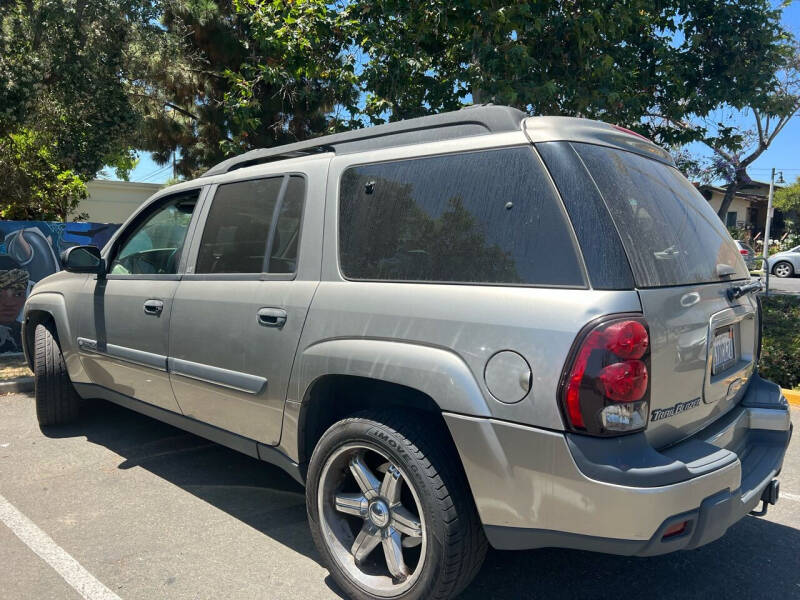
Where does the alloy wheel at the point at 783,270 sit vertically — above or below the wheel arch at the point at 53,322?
below

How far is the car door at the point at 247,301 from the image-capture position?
9.73 feet

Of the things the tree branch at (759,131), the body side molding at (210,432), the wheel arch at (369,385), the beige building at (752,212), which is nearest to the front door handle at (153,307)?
the body side molding at (210,432)

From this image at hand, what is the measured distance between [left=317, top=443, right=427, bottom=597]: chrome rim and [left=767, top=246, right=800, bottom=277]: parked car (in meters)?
26.6

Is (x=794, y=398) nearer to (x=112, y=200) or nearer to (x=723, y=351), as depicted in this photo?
(x=723, y=351)

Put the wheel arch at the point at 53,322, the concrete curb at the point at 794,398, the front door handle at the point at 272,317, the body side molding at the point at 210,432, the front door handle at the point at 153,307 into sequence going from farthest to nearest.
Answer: the concrete curb at the point at 794,398, the wheel arch at the point at 53,322, the front door handle at the point at 153,307, the body side molding at the point at 210,432, the front door handle at the point at 272,317

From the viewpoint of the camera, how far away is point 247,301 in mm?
3141

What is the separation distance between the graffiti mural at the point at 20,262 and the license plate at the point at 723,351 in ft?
26.1

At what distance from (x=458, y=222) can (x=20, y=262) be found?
7.39 metres

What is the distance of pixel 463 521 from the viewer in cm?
232

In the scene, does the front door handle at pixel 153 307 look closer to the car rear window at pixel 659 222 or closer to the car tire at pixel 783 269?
the car rear window at pixel 659 222

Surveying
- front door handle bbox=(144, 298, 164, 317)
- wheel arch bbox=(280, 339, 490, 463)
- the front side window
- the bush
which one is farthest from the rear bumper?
the bush

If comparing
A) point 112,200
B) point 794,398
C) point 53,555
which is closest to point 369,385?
point 53,555

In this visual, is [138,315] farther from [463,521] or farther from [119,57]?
[119,57]

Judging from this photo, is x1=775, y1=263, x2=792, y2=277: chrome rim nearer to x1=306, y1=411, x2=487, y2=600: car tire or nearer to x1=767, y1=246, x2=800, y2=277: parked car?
x1=767, y1=246, x2=800, y2=277: parked car
